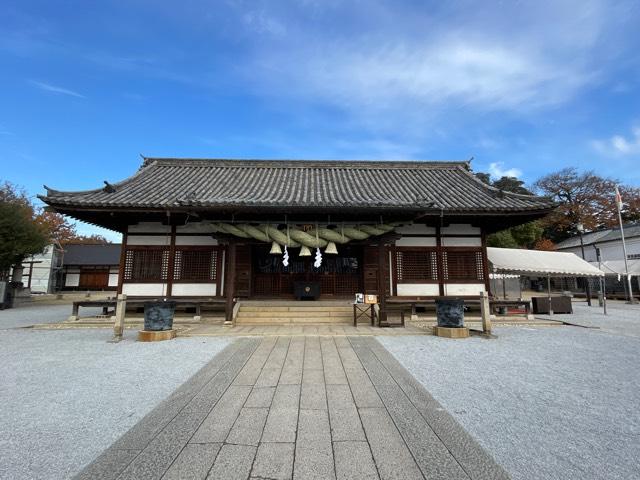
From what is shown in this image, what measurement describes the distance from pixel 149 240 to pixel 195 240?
1618 millimetres

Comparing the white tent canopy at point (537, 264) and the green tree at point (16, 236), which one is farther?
the green tree at point (16, 236)

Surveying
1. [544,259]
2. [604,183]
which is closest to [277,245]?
[544,259]

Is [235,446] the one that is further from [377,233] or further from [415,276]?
[415,276]

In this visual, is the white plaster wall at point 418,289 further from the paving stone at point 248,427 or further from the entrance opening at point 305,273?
the paving stone at point 248,427

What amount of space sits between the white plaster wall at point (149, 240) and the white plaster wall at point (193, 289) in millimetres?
1577

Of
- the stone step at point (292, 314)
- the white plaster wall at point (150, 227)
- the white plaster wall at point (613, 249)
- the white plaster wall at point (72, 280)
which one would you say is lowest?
the stone step at point (292, 314)

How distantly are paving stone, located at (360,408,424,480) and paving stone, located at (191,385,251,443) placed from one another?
4.58 ft

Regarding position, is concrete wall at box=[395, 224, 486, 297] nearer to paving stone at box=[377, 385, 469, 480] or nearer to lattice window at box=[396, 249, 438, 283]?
lattice window at box=[396, 249, 438, 283]

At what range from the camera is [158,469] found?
7.80 ft

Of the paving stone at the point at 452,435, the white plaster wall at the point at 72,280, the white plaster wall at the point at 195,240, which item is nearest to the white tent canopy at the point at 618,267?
the paving stone at the point at 452,435

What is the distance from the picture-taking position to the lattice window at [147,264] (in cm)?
1063

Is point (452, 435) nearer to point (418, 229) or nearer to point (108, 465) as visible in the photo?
point (108, 465)

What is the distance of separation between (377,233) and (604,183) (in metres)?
42.4

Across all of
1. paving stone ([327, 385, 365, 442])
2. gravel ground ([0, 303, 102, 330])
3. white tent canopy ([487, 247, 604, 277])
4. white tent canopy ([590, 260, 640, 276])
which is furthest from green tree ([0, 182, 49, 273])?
white tent canopy ([590, 260, 640, 276])
